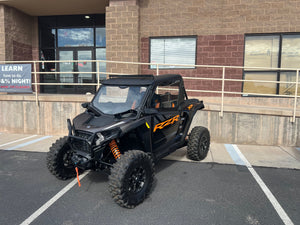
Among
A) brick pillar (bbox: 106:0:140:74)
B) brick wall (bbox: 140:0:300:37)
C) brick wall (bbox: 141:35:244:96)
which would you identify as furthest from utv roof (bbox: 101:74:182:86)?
brick wall (bbox: 140:0:300:37)

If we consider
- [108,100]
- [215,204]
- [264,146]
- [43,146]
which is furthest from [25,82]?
[264,146]

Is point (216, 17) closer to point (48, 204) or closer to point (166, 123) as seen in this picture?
point (166, 123)

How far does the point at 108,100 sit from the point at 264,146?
4.83 m

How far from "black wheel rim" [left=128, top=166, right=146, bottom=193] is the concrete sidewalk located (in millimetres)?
2023

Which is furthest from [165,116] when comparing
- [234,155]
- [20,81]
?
[20,81]

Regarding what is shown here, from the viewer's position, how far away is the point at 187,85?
9797 millimetres

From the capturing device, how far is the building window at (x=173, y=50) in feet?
32.0

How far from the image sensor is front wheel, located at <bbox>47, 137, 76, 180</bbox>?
13.0 ft

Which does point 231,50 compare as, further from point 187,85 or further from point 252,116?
point 252,116

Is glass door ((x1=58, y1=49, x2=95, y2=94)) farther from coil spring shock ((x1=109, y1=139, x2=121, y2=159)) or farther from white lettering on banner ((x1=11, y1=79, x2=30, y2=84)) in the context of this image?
coil spring shock ((x1=109, y1=139, x2=121, y2=159))

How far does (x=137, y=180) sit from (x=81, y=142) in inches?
40.1

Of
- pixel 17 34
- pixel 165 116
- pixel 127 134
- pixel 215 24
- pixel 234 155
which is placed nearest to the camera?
pixel 127 134

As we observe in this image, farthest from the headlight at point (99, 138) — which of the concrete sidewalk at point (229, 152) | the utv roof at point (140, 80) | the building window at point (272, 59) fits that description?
the building window at point (272, 59)

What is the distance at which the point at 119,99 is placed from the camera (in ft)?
13.3
